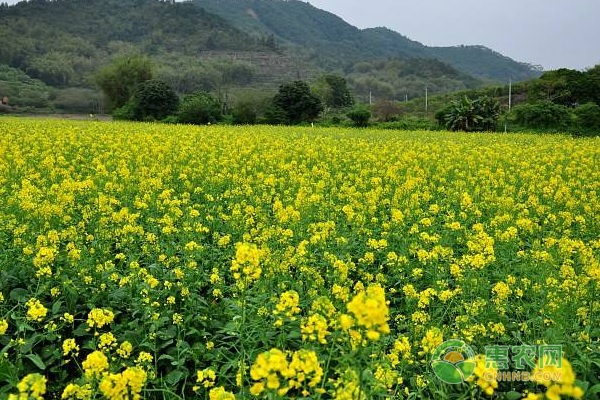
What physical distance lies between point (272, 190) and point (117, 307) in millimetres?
4486

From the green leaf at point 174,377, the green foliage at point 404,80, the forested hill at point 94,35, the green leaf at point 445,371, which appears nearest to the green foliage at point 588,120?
the green leaf at point 445,371

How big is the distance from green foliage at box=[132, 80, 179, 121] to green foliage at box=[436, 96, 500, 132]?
84.7 feet

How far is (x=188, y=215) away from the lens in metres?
6.79

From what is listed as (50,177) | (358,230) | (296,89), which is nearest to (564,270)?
(358,230)

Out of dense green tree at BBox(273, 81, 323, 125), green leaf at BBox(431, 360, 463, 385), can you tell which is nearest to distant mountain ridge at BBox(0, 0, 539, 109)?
dense green tree at BBox(273, 81, 323, 125)

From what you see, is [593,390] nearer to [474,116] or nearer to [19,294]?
[19,294]

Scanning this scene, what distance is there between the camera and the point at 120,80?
212 feet

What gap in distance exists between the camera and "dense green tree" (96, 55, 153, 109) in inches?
2542

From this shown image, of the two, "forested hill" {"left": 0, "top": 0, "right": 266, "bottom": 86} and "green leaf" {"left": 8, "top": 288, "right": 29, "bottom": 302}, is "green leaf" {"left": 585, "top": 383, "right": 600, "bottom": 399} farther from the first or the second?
"forested hill" {"left": 0, "top": 0, "right": 266, "bottom": 86}

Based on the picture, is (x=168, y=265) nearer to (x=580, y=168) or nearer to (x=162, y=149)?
(x=162, y=149)

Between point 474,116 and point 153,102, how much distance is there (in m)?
28.6

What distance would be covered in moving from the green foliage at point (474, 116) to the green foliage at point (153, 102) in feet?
84.7

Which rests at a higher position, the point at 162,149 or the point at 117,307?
the point at 162,149

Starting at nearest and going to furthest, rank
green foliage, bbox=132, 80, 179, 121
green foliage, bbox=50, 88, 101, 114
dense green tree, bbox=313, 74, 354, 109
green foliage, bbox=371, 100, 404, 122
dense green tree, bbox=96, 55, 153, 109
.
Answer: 1. green foliage, bbox=132, 80, 179, 121
2. green foliage, bbox=371, 100, 404, 122
3. dense green tree, bbox=96, 55, 153, 109
4. dense green tree, bbox=313, 74, 354, 109
5. green foliage, bbox=50, 88, 101, 114
